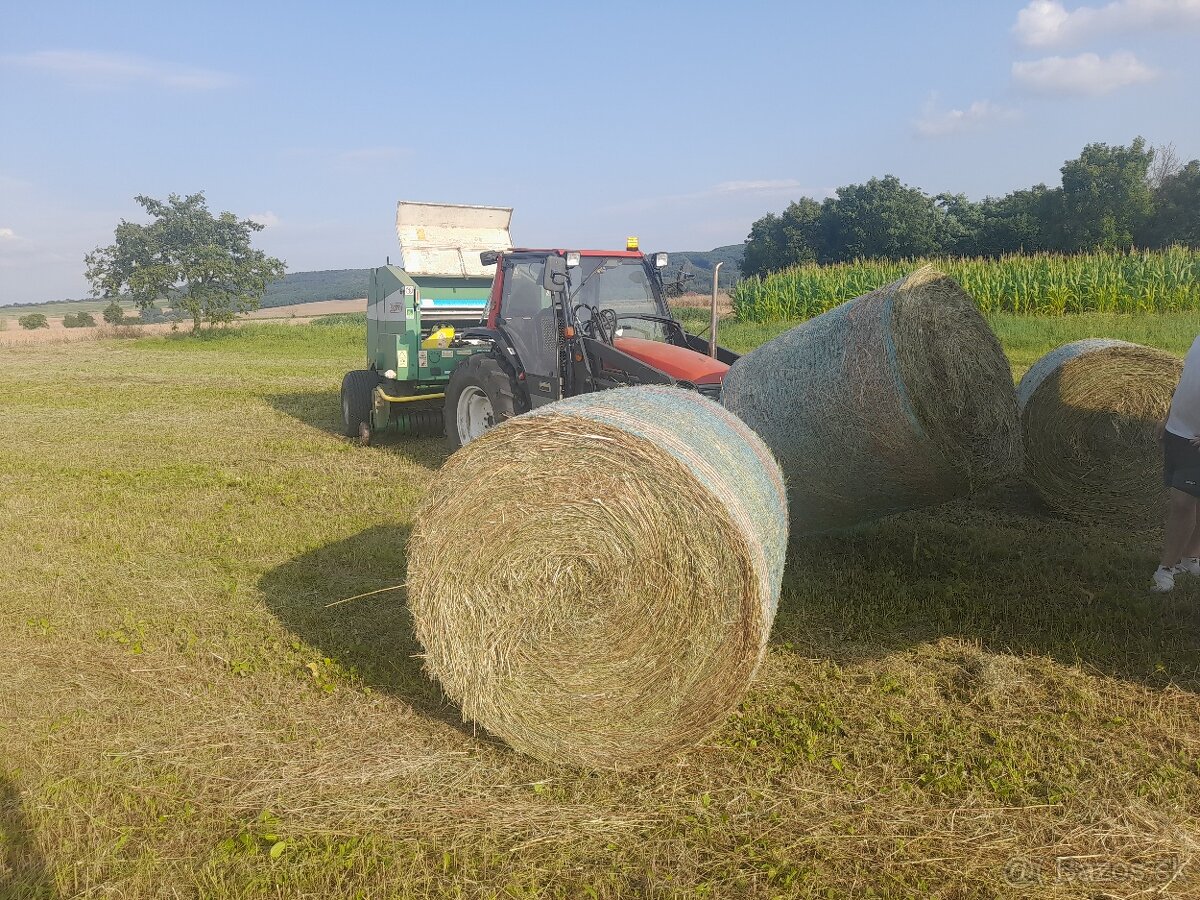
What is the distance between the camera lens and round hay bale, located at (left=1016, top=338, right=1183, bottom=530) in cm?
610

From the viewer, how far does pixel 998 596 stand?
201 inches

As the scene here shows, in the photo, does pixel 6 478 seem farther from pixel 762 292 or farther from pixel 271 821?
pixel 762 292

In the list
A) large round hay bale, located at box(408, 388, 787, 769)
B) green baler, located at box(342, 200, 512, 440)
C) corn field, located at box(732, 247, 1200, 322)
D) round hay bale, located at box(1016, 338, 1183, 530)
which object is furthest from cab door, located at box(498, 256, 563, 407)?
corn field, located at box(732, 247, 1200, 322)

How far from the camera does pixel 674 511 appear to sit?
3.33 m

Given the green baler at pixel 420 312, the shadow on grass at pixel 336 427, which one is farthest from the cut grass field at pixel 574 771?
the green baler at pixel 420 312

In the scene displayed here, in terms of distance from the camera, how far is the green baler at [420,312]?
9734 mm

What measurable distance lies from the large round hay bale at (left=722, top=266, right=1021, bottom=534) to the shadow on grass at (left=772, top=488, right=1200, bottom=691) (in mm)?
497

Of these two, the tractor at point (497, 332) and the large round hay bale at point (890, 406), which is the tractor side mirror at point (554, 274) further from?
the large round hay bale at point (890, 406)

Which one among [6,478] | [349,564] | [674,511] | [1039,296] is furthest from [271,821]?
[1039,296]

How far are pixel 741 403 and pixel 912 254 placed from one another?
42104 millimetres

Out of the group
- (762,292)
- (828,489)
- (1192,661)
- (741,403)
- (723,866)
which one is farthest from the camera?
(762,292)

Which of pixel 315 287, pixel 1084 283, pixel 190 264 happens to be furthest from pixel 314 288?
pixel 1084 283

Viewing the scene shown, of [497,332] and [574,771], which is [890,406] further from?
[497,332]

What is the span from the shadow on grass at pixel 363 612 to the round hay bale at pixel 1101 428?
4.61 metres
